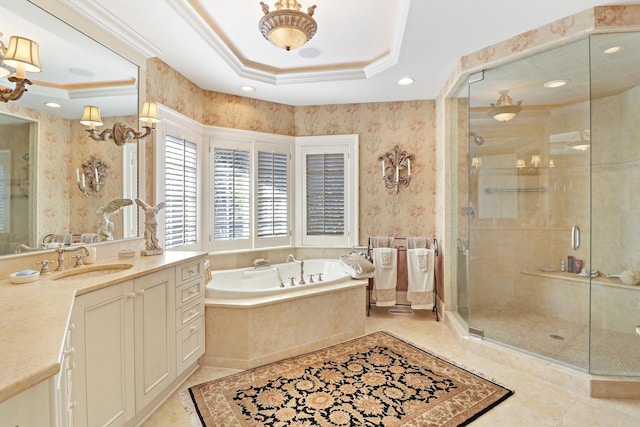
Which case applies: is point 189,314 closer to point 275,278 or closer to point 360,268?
point 275,278

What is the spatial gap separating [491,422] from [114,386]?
2.12m

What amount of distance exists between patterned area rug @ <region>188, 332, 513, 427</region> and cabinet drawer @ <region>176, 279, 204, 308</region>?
613mm

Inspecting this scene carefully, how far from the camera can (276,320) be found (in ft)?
8.41

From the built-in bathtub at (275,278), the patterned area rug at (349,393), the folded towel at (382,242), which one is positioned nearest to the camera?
the patterned area rug at (349,393)

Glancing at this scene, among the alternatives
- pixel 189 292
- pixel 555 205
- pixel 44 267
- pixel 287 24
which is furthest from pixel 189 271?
pixel 555 205

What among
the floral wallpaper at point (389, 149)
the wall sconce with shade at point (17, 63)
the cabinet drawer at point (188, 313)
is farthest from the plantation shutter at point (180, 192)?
the floral wallpaper at point (389, 149)

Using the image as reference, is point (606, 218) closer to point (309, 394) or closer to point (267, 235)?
point (309, 394)

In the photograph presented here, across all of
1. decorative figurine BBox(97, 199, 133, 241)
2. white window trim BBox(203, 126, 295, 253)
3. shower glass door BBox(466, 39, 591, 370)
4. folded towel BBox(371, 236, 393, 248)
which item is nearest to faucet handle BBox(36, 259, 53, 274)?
decorative figurine BBox(97, 199, 133, 241)

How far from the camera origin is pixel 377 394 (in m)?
2.12

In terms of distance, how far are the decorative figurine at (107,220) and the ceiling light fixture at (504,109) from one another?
10.9ft

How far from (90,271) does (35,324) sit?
1069 mm

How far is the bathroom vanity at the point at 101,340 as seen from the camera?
71 centimetres

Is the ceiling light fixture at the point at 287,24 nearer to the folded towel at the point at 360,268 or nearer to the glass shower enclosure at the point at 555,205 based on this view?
the glass shower enclosure at the point at 555,205

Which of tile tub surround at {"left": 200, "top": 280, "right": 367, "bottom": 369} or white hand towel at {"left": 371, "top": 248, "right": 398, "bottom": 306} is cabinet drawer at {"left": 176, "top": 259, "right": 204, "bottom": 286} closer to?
tile tub surround at {"left": 200, "top": 280, "right": 367, "bottom": 369}
